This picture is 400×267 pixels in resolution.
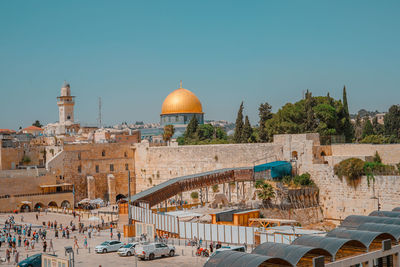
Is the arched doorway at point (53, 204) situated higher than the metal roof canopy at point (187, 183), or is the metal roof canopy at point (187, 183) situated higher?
the metal roof canopy at point (187, 183)

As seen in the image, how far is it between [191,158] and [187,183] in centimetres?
825

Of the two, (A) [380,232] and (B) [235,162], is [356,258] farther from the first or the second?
(B) [235,162]

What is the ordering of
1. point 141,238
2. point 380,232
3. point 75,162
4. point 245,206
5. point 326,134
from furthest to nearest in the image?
point 75,162 → point 326,134 → point 245,206 → point 141,238 → point 380,232

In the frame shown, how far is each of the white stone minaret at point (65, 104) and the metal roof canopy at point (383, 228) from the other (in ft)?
157

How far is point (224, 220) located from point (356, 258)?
12674 millimetres

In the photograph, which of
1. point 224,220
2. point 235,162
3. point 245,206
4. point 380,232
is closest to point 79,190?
point 235,162

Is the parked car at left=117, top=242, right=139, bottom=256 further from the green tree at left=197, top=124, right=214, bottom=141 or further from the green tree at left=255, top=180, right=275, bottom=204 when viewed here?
the green tree at left=197, top=124, right=214, bottom=141

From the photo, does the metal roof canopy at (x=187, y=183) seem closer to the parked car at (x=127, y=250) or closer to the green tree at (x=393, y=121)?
the parked car at (x=127, y=250)

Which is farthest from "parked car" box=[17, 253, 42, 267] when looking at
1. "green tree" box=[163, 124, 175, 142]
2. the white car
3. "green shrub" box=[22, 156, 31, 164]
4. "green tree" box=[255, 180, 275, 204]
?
"green tree" box=[163, 124, 175, 142]

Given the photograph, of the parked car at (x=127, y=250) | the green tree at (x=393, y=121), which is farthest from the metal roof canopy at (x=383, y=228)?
the green tree at (x=393, y=121)

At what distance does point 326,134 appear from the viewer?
124ft

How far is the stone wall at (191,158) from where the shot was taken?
36.3 m

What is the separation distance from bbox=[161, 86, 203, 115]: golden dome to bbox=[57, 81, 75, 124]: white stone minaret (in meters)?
12.6

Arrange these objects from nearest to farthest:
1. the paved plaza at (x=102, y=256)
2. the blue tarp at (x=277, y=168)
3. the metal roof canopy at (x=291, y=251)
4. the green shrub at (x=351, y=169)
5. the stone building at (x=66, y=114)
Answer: the metal roof canopy at (x=291, y=251) → the paved plaza at (x=102, y=256) → the green shrub at (x=351, y=169) → the blue tarp at (x=277, y=168) → the stone building at (x=66, y=114)
